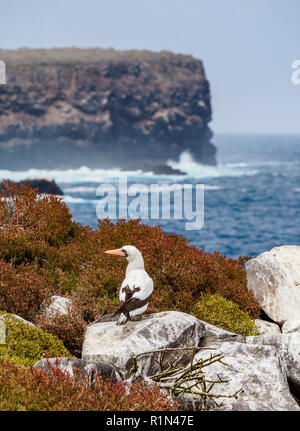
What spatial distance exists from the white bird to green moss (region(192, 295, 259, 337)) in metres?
1.94

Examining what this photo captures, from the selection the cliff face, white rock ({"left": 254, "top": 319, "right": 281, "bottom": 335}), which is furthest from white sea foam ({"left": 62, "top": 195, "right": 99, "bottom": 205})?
white rock ({"left": 254, "top": 319, "right": 281, "bottom": 335})

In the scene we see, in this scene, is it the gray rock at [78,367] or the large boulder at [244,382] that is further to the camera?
the large boulder at [244,382]

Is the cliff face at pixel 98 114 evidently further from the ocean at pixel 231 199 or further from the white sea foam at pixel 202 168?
the ocean at pixel 231 199

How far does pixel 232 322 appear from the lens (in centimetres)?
795

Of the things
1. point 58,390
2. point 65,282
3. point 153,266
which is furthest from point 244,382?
point 65,282

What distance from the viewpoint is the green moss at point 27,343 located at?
6.11 metres

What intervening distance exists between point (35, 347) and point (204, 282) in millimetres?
3516

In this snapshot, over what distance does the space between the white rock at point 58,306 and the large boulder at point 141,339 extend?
0.96m

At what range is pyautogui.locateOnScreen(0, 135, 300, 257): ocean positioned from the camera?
158 feet

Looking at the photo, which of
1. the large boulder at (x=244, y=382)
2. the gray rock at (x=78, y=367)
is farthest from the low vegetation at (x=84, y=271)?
the large boulder at (x=244, y=382)

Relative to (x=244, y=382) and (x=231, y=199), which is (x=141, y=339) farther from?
(x=231, y=199)

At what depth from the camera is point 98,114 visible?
115500 mm
